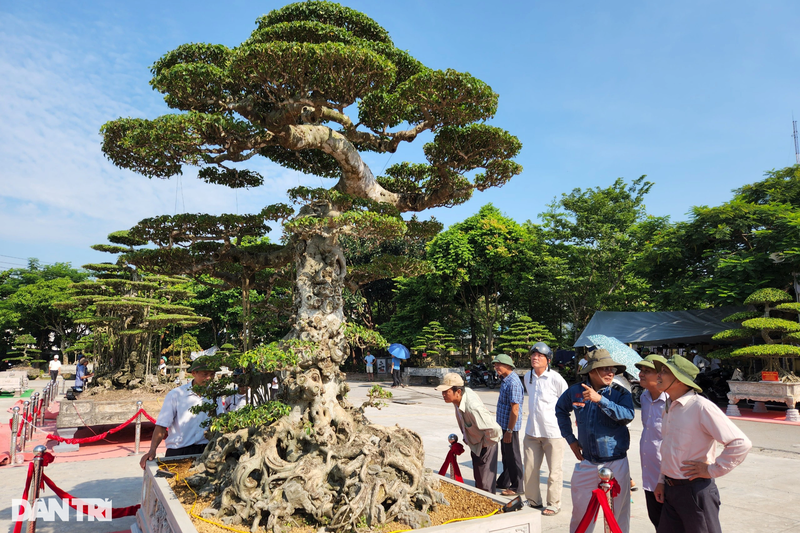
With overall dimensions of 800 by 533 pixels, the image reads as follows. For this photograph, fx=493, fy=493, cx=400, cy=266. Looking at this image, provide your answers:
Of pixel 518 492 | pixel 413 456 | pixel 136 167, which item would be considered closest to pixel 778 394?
pixel 518 492

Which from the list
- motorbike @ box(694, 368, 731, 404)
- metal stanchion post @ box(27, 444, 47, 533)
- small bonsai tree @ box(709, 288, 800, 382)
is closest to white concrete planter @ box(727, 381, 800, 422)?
small bonsai tree @ box(709, 288, 800, 382)

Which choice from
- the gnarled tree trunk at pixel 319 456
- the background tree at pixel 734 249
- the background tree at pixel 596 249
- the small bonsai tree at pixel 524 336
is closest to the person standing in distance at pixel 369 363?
the small bonsai tree at pixel 524 336

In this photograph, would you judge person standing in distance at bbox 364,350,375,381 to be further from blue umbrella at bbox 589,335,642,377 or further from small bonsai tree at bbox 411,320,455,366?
blue umbrella at bbox 589,335,642,377

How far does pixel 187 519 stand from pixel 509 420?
10.3 feet

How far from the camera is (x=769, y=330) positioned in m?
11.5

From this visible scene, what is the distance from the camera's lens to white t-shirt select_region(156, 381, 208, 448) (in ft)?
16.5

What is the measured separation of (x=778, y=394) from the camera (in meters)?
11.2

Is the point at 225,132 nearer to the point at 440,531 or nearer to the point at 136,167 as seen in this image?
the point at 136,167

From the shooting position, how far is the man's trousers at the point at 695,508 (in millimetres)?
2861

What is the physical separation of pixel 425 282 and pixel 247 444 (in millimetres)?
18367

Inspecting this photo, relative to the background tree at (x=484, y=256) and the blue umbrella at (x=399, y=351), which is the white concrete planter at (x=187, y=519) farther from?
the background tree at (x=484, y=256)

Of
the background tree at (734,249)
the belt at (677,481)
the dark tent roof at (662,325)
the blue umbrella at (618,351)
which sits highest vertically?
the background tree at (734,249)

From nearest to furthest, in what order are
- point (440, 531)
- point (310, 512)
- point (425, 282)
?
point (440, 531) → point (310, 512) → point (425, 282)

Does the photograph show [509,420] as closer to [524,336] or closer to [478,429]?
[478,429]
